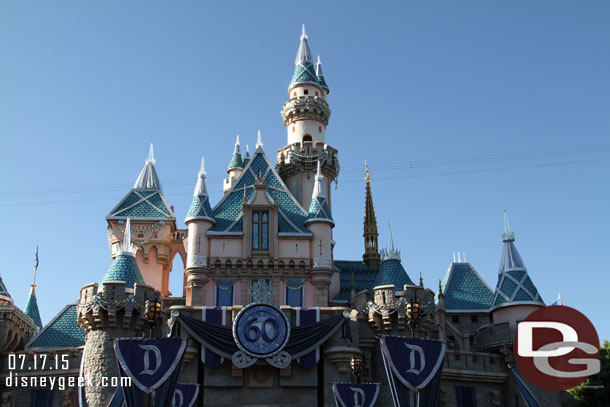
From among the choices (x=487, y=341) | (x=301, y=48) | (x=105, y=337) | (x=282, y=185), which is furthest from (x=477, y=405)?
(x=301, y=48)

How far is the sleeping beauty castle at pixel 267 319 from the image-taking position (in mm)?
30328

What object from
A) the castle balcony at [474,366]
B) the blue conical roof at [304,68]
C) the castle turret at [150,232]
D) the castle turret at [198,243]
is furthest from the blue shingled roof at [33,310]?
the castle balcony at [474,366]

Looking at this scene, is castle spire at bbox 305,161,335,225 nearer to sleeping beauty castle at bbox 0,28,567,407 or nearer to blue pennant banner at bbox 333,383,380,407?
sleeping beauty castle at bbox 0,28,567,407

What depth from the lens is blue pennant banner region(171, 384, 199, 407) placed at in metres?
30.0

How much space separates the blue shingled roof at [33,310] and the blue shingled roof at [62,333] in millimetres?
7665

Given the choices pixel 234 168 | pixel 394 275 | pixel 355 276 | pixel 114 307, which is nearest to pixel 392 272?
pixel 394 275

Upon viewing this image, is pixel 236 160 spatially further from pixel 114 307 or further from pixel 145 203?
pixel 114 307

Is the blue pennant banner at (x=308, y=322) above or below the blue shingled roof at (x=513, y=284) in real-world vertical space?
below

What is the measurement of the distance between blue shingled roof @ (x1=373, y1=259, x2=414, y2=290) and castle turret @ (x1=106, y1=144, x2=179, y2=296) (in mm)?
13481

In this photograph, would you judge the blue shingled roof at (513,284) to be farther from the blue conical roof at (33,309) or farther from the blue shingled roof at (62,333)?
the blue conical roof at (33,309)

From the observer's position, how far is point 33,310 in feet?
151

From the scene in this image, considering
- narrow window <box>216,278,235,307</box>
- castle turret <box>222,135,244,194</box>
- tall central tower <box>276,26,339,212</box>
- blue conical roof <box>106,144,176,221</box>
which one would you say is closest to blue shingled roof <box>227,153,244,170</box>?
castle turret <box>222,135,244,194</box>

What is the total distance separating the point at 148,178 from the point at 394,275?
1781cm

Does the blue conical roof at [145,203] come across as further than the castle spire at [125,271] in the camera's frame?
Yes
